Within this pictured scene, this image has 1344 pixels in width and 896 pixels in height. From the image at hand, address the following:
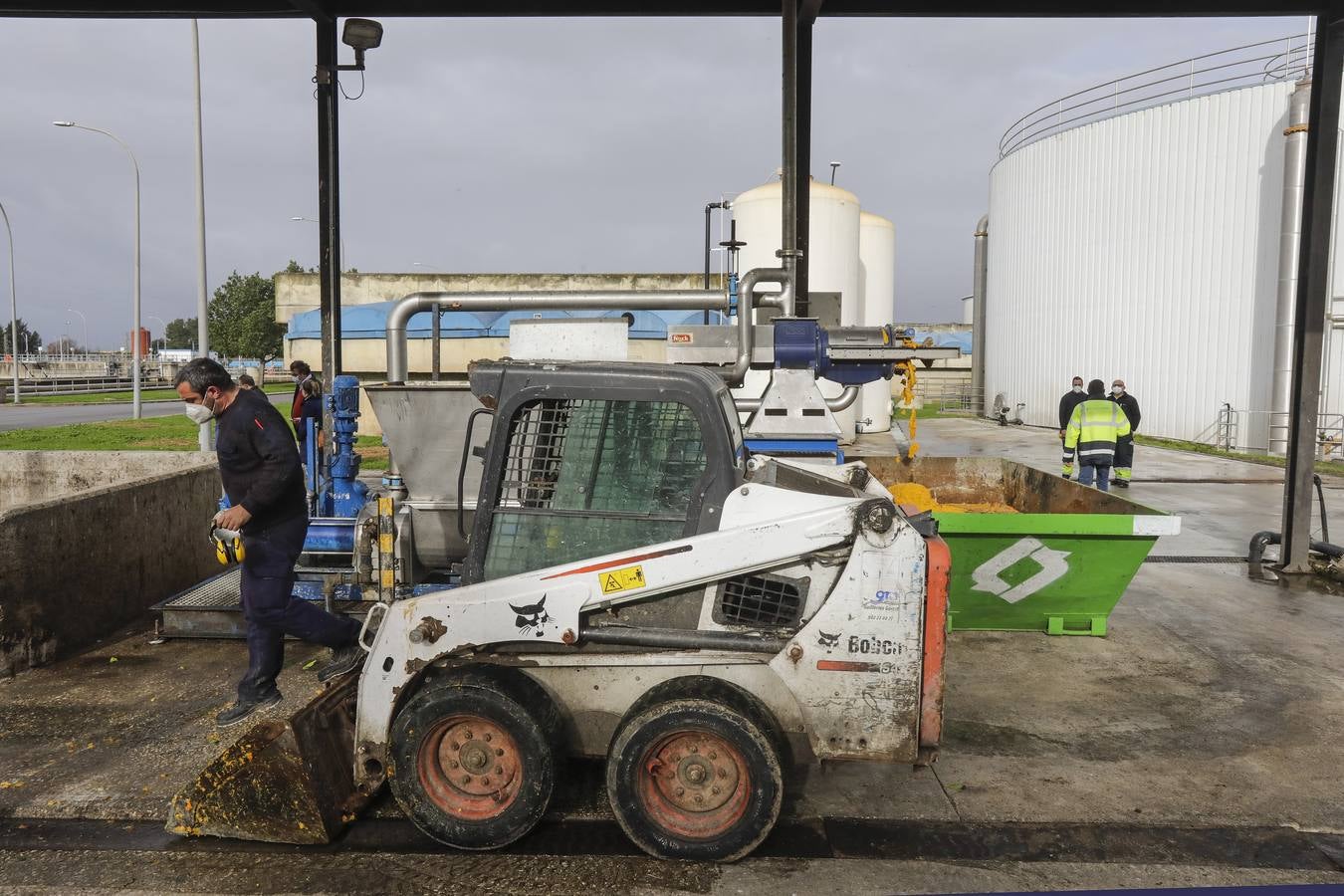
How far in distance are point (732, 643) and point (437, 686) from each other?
118 centimetres

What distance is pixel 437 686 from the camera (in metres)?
3.63

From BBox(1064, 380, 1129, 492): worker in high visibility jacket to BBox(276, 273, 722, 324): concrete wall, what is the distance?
1595 centimetres

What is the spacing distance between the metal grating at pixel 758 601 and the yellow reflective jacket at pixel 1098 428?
343 inches

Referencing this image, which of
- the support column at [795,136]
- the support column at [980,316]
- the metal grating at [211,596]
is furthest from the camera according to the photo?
the support column at [980,316]

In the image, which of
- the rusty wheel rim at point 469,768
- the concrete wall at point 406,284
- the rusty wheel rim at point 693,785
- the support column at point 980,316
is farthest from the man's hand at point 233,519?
the support column at point 980,316

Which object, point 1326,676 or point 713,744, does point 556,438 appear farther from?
point 1326,676

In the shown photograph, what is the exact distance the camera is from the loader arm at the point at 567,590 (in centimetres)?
352

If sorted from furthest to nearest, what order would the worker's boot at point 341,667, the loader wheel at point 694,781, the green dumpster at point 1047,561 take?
1. the green dumpster at point 1047,561
2. the worker's boot at point 341,667
3. the loader wheel at point 694,781

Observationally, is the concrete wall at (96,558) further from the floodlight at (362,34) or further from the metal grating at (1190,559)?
the metal grating at (1190,559)

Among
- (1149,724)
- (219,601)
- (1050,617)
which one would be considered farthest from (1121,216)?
(219,601)

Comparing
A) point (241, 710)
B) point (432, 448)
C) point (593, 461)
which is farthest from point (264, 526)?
point (593, 461)

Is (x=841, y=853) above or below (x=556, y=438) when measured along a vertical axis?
below

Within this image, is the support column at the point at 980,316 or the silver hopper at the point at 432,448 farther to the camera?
the support column at the point at 980,316

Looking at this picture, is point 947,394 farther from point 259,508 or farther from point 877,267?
point 259,508
